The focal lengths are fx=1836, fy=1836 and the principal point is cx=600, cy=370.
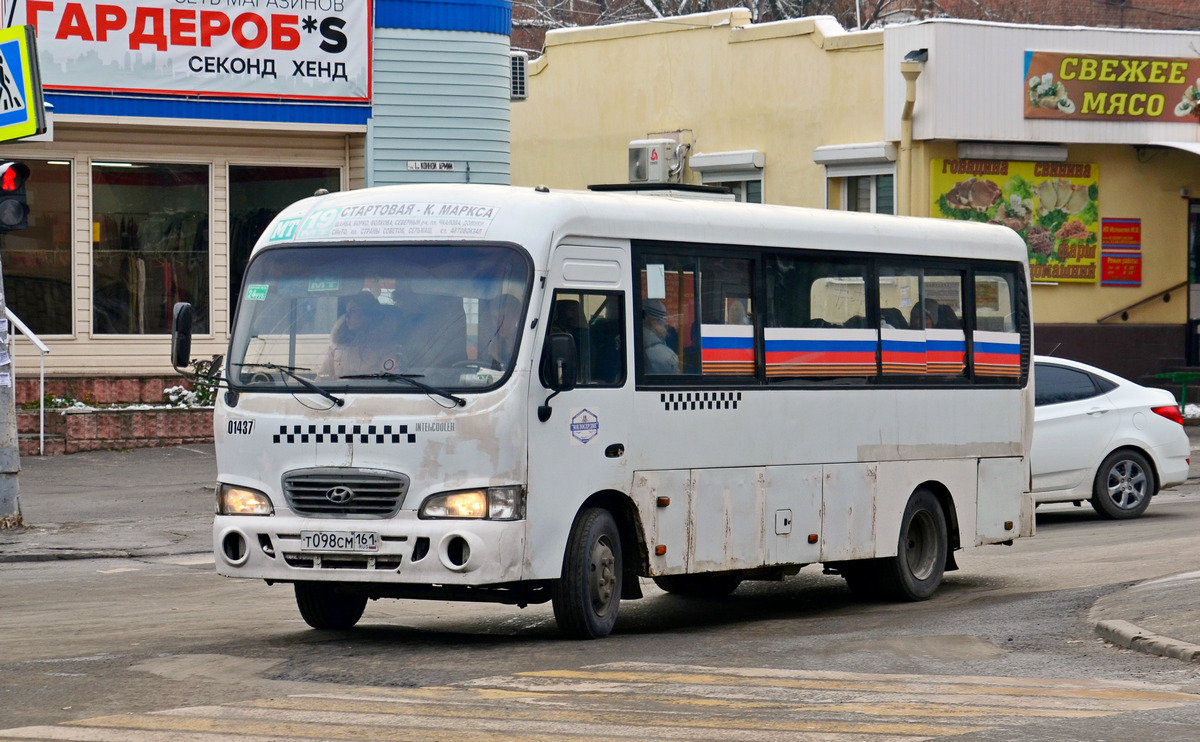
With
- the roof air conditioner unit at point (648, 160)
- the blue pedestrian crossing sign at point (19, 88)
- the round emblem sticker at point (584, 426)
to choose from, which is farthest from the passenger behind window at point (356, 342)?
the roof air conditioner unit at point (648, 160)

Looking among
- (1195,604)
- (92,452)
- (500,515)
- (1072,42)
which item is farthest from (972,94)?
(500,515)

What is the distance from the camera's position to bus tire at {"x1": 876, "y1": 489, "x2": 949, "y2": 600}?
1267 centimetres

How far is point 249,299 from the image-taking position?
416 inches

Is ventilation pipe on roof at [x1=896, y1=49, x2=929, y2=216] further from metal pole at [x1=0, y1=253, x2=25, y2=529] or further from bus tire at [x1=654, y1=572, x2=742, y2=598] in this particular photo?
bus tire at [x1=654, y1=572, x2=742, y2=598]

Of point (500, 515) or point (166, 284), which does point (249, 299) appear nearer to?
point (500, 515)

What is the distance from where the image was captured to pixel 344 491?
9828 millimetres

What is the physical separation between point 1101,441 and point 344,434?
998 cm

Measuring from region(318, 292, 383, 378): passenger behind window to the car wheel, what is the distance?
9.80 metres

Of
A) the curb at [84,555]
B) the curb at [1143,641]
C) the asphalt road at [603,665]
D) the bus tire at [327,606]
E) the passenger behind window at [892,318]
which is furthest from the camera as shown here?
the curb at [84,555]

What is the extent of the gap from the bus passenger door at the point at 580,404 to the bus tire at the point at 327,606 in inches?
55.3

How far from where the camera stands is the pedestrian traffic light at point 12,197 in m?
15.6

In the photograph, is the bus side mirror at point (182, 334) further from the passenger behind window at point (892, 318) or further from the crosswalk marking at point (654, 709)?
the passenger behind window at point (892, 318)

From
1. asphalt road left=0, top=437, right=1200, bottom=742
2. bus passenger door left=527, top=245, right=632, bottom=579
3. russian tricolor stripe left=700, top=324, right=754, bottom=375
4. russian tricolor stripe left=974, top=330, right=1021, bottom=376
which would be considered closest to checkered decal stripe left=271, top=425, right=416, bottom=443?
bus passenger door left=527, top=245, right=632, bottom=579

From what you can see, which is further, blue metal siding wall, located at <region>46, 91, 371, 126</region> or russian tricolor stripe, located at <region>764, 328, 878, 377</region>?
blue metal siding wall, located at <region>46, 91, 371, 126</region>
